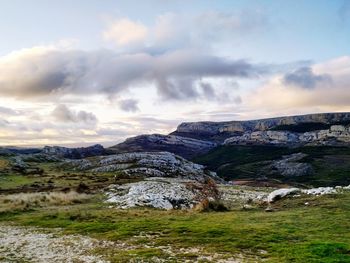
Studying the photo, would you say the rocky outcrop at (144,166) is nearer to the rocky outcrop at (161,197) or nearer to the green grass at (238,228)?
the rocky outcrop at (161,197)

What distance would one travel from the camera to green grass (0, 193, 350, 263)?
22312mm

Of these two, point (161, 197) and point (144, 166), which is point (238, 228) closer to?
point (161, 197)

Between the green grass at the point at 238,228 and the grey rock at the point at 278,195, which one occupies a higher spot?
the green grass at the point at 238,228

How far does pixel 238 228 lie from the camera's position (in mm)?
28875

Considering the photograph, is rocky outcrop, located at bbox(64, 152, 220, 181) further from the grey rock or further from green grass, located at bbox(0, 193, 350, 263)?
green grass, located at bbox(0, 193, 350, 263)

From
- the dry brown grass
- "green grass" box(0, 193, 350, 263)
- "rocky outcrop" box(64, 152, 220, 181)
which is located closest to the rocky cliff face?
"rocky outcrop" box(64, 152, 220, 181)

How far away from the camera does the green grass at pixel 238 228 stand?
2231 cm

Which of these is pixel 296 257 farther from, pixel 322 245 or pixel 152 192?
pixel 152 192

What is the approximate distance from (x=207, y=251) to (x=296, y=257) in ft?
16.0

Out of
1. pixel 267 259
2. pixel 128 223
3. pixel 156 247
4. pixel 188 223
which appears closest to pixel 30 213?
pixel 128 223

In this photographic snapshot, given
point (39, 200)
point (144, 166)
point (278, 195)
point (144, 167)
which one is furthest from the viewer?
point (144, 166)

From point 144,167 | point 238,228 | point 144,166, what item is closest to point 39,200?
point 238,228

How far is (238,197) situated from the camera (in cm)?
5775

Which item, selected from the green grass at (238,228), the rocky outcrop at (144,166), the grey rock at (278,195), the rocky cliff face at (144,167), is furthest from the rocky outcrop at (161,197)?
the rocky outcrop at (144,166)
